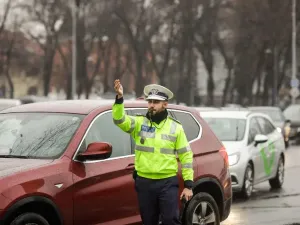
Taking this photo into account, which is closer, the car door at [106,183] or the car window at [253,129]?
the car door at [106,183]

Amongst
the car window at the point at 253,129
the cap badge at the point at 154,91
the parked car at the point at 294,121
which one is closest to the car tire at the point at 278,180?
the car window at the point at 253,129

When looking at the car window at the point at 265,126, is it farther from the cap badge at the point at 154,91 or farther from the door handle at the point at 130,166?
the cap badge at the point at 154,91

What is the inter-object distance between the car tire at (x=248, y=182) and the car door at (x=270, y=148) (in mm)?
646

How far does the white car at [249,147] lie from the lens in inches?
508

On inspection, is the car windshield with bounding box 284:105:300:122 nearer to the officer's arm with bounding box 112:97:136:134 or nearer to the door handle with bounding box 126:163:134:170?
the door handle with bounding box 126:163:134:170

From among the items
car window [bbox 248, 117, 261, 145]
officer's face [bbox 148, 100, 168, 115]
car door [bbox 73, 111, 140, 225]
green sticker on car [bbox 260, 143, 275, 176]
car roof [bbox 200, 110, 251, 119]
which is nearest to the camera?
officer's face [bbox 148, 100, 168, 115]

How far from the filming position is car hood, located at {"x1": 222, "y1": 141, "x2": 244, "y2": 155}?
13.1 meters

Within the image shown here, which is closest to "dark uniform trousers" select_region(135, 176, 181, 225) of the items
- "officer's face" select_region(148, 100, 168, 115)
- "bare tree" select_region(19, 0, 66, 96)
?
"officer's face" select_region(148, 100, 168, 115)

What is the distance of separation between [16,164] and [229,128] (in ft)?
26.3

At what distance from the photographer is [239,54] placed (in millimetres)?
55531

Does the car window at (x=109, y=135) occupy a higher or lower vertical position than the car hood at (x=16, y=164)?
higher

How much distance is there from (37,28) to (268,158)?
4131cm

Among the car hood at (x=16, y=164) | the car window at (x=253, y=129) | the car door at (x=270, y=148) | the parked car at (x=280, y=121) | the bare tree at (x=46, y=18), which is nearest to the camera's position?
the car hood at (x=16, y=164)

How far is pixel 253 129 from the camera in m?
14.1
